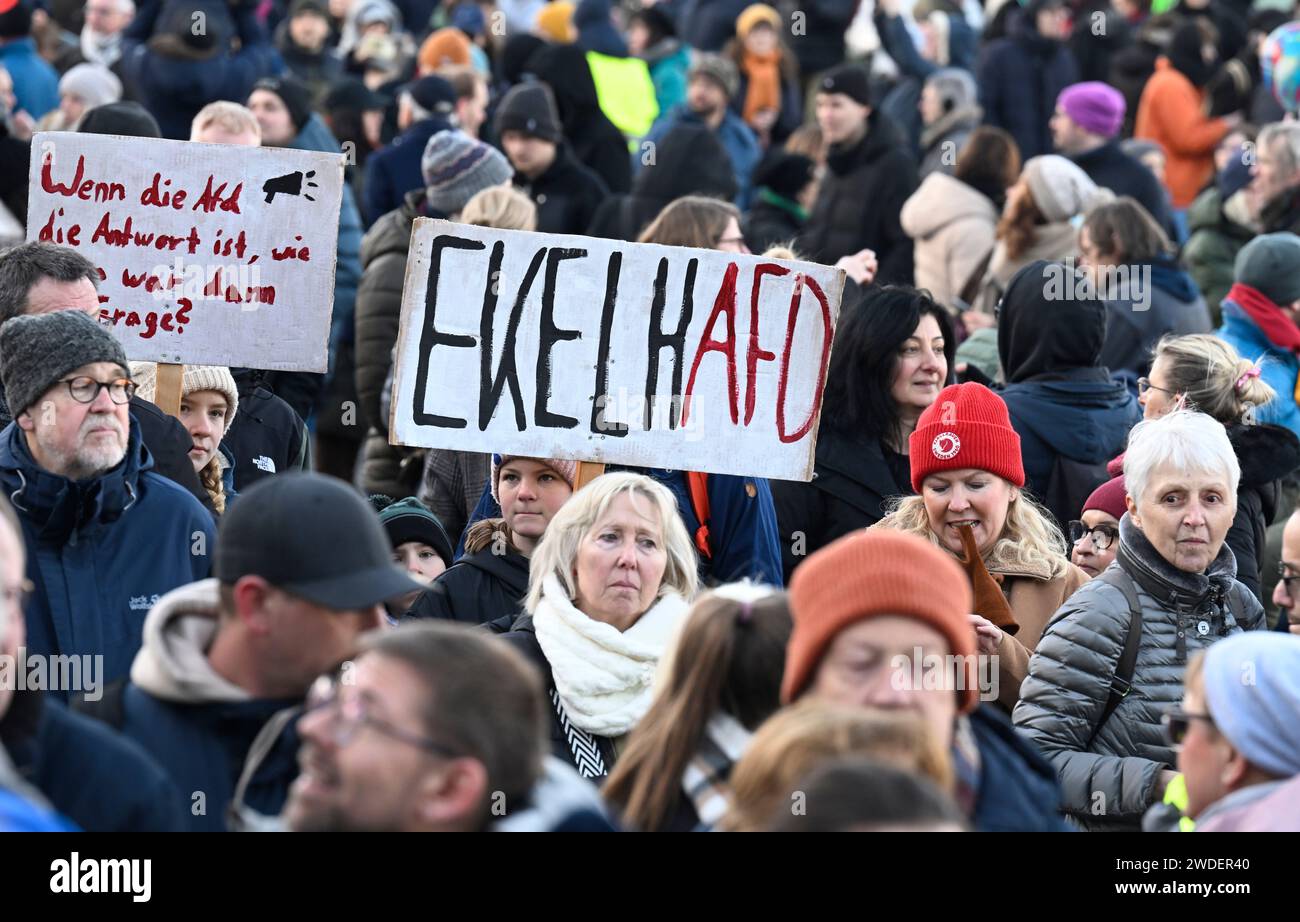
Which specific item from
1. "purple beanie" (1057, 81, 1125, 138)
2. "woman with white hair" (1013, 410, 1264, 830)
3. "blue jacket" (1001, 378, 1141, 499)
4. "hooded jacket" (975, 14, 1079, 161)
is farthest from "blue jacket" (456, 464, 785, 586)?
"hooded jacket" (975, 14, 1079, 161)

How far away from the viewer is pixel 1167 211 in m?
11.6

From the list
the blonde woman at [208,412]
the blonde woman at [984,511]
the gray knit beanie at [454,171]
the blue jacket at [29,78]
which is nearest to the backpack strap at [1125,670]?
the blonde woman at [984,511]

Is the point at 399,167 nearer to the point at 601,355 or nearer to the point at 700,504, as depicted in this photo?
the point at 700,504

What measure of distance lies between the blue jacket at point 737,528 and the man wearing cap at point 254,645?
2448 millimetres

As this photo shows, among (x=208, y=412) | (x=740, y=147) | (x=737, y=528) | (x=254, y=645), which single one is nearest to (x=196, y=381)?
(x=208, y=412)

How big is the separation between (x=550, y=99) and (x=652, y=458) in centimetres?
531

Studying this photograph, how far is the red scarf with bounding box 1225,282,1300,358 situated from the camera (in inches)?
305

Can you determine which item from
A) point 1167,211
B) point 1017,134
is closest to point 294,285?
point 1167,211

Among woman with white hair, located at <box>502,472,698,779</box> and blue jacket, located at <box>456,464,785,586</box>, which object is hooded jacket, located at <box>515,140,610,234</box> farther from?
woman with white hair, located at <box>502,472,698,779</box>

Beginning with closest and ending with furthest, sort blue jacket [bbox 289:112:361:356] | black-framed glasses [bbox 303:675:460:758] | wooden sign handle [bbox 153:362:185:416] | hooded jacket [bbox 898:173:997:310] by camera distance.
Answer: black-framed glasses [bbox 303:675:460:758] → wooden sign handle [bbox 153:362:185:416] → blue jacket [bbox 289:112:361:356] → hooded jacket [bbox 898:173:997:310]

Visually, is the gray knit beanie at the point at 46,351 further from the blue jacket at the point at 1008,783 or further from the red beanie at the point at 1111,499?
the red beanie at the point at 1111,499

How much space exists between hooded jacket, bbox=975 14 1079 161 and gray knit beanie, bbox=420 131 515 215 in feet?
20.1

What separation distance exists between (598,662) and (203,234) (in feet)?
6.68
